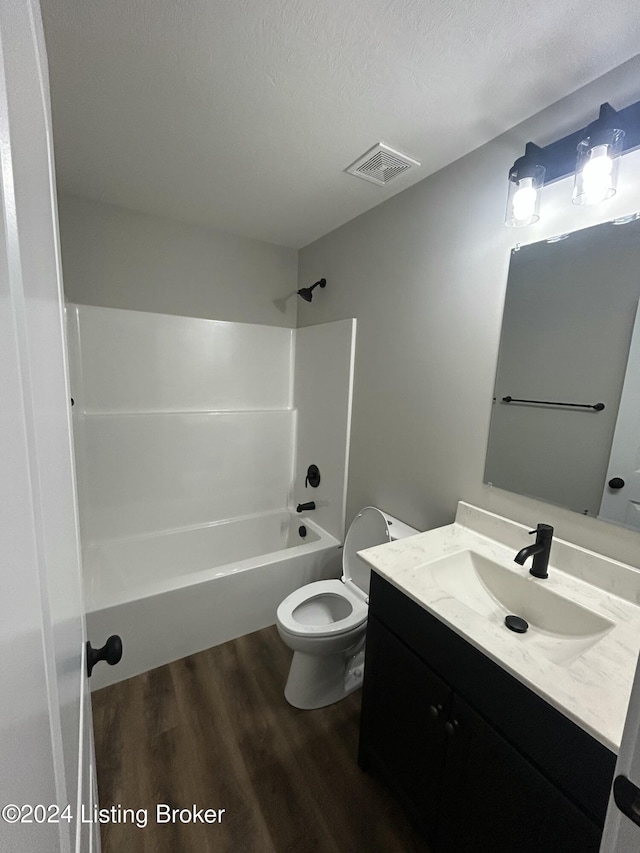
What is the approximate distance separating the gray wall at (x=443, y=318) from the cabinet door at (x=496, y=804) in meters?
0.66

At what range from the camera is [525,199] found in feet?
3.98

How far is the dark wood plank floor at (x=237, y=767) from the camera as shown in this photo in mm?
1164

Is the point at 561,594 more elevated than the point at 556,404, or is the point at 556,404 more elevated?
the point at 556,404

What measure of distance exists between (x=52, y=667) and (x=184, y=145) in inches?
71.6

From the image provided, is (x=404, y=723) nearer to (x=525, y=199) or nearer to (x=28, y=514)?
(x=28, y=514)

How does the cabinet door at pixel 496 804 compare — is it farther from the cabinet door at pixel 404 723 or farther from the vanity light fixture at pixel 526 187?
the vanity light fixture at pixel 526 187

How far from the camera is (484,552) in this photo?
4.28 feet

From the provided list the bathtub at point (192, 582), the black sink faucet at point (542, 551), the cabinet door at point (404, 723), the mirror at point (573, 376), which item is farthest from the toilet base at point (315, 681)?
the mirror at point (573, 376)

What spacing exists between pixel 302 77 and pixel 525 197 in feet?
2.70

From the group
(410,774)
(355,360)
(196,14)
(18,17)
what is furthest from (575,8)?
(410,774)

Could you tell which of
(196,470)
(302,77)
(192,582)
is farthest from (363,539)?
(302,77)

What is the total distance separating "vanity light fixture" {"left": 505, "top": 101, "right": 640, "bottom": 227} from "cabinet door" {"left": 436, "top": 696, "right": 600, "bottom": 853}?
1.50 metres

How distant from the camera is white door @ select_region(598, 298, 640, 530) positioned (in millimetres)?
1035

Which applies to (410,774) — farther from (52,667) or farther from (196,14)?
(196,14)
